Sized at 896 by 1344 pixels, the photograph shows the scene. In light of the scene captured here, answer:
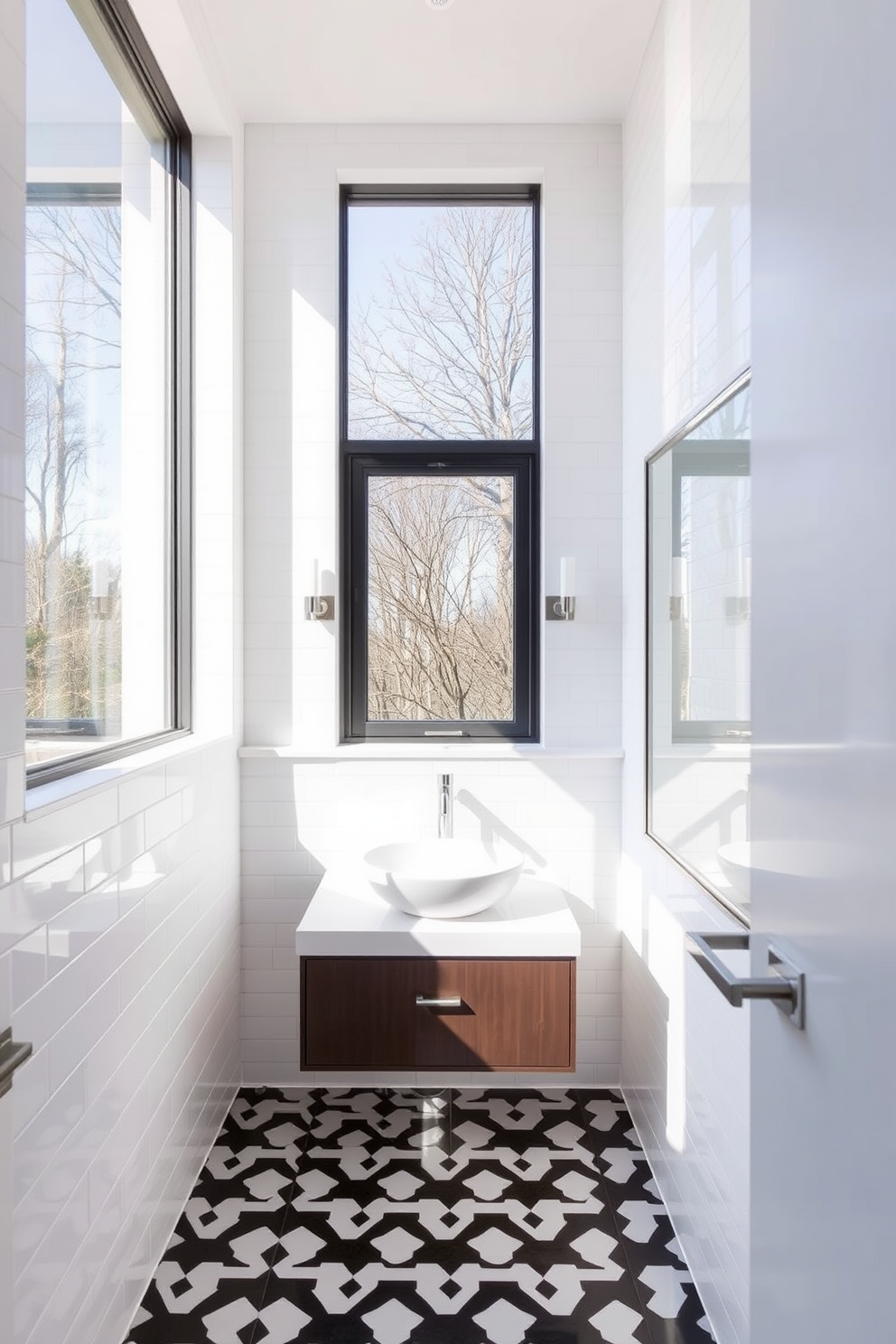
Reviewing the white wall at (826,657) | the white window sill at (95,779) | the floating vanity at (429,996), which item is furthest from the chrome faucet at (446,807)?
the white wall at (826,657)

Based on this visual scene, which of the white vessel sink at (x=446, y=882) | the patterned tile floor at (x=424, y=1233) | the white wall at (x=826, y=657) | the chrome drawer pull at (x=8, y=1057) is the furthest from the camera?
the white vessel sink at (x=446, y=882)

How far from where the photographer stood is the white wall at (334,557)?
270cm

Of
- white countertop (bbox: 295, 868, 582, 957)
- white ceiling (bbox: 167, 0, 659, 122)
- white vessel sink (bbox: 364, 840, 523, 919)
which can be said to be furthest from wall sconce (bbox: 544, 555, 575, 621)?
white ceiling (bbox: 167, 0, 659, 122)

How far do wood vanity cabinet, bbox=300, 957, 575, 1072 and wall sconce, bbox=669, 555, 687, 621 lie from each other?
36.5 inches

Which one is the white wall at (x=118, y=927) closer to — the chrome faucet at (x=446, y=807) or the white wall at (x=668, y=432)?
the chrome faucet at (x=446, y=807)

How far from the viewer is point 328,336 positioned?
271cm

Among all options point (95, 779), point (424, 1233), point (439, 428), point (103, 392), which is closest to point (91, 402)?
point (103, 392)

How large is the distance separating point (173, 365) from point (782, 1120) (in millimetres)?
2373

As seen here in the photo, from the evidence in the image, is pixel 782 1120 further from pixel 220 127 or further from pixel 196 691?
pixel 220 127

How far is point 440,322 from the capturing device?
2.84 m

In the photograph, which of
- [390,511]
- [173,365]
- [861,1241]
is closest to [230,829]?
[390,511]

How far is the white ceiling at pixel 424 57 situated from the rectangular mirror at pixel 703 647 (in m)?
1.14

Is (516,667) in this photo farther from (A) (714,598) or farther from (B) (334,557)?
(A) (714,598)

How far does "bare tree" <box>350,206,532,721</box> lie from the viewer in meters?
2.83
